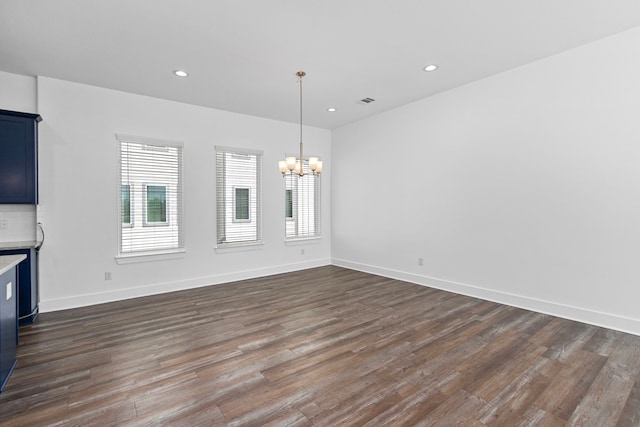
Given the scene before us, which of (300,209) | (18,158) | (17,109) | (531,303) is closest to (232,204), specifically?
(300,209)

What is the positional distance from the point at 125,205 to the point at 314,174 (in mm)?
2893

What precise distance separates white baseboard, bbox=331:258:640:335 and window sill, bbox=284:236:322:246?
1.63 m

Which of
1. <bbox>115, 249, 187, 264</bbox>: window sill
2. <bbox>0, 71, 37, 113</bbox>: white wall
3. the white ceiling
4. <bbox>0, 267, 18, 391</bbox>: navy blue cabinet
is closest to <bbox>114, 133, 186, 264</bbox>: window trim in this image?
<bbox>115, 249, 187, 264</bbox>: window sill

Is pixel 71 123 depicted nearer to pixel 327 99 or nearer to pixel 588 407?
pixel 327 99

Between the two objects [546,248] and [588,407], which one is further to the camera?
[546,248]

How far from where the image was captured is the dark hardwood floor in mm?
1952

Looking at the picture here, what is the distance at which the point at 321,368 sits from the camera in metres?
2.49

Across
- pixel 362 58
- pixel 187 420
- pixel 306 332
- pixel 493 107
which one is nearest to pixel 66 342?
pixel 187 420

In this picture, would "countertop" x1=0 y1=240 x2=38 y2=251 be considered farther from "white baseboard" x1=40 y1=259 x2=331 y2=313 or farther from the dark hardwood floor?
the dark hardwood floor

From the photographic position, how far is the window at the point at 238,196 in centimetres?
534

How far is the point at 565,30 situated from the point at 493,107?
1.15m

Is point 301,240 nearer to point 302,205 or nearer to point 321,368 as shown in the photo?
point 302,205

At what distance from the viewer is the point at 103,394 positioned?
217 centimetres

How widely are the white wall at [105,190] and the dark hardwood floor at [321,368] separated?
1.84ft
